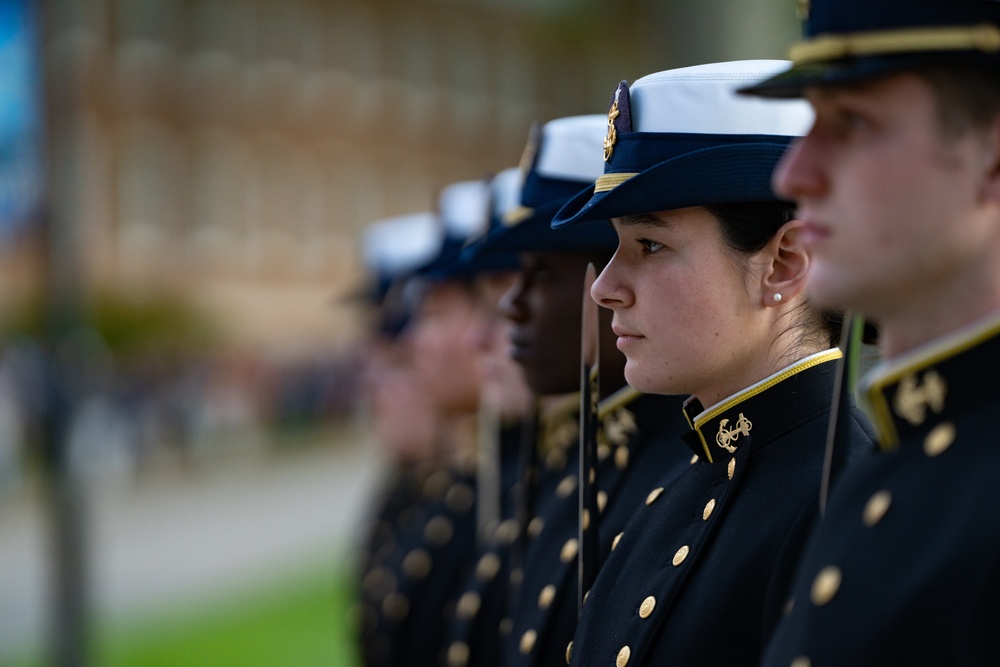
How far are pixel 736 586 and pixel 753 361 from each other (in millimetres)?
445

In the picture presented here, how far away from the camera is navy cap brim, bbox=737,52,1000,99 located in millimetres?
1660

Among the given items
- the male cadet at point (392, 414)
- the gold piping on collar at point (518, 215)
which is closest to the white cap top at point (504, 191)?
the gold piping on collar at point (518, 215)

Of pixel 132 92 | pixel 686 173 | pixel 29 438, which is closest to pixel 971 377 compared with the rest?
pixel 686 173

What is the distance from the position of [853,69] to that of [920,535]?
601 millimetres

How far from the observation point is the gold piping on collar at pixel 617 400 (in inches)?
127

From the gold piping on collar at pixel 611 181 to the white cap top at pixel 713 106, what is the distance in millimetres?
110

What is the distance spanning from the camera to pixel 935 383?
1730mm

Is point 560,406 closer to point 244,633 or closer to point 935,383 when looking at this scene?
point 935,383

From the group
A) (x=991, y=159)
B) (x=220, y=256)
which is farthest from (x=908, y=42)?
(x=220, y=256)

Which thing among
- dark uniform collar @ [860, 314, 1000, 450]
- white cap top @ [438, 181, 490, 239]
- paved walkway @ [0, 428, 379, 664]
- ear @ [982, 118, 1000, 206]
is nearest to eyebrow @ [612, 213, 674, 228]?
dark uniform collar @ [860, 314, 1000, 450]

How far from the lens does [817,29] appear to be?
180 centimetres

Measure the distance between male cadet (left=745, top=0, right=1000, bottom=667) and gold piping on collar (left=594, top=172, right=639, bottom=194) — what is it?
0.76 meters

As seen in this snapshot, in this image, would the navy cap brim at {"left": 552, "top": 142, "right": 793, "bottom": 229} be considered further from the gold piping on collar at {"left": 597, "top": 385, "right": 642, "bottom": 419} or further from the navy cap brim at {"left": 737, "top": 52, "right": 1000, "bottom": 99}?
the gold piping on collar at {"left": 597, "top": 385, "right": 642, "bottom": 419}

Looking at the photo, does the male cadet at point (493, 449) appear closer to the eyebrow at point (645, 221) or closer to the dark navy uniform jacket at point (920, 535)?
the eyebrow at point (645, 221)
